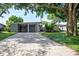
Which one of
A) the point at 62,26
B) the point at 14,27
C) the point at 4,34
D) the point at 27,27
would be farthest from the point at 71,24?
the point at 4,34

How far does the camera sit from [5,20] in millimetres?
4336

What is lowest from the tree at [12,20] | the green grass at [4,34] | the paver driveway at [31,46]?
the paver driveway at [31,46]

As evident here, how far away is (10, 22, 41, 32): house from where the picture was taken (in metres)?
4.41

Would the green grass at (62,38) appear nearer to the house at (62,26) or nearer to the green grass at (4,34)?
the house at (62,26)

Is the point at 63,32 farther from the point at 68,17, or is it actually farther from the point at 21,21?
the point at 21,21

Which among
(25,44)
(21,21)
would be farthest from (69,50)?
(21,21)

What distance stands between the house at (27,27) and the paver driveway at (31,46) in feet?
0.41

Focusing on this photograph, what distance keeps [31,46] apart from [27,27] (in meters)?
0.54

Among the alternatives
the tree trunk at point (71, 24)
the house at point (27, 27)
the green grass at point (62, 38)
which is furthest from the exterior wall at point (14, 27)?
the tree trunk at point (71, 24)

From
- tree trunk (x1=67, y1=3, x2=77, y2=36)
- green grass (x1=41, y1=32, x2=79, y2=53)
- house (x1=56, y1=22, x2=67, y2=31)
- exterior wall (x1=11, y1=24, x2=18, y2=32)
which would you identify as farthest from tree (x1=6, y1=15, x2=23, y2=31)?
tree trunk (x1=67, y1=3, x2=77, y2=36)

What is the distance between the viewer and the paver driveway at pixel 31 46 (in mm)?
4016

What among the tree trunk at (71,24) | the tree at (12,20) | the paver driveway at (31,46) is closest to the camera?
the paver driveway at (31,46)

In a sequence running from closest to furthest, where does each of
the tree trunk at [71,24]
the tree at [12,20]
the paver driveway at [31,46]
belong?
1. the paver driveway at [31,46]
2. the tree at [12,20]
3. the tree trunk at [71,24]

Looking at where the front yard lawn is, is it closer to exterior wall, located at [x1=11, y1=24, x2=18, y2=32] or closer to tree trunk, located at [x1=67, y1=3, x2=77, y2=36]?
exterior wall, located at [x1=11, y1=24, x2=18, y2=32]
